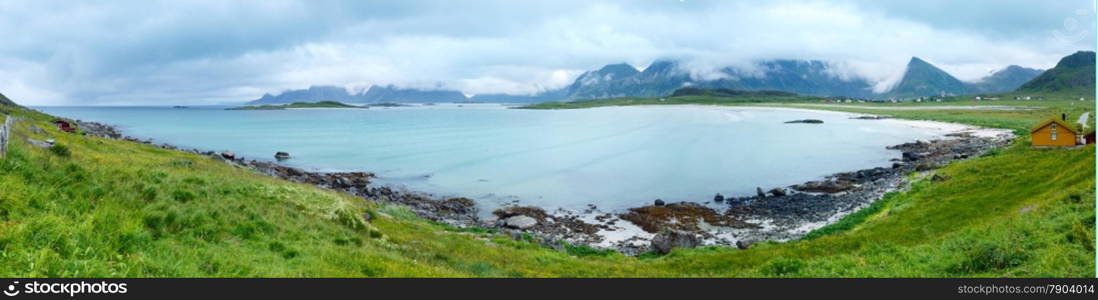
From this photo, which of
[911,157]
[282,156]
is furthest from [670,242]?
[282,156]

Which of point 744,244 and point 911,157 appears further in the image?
point 911,157

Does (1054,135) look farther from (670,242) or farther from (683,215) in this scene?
(670,242)

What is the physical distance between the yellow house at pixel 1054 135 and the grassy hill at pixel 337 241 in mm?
35037

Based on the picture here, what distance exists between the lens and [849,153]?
3140 inches

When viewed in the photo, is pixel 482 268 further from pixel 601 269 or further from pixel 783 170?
pixel 783 170

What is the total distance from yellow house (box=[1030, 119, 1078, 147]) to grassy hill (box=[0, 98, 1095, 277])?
35.0 meters

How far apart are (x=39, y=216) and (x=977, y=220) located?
33.6 m

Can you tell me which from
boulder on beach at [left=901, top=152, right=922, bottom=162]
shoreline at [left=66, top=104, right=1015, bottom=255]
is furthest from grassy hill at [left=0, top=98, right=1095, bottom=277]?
boulder on beach at [left=901, top=152, right=922, bottom=162]

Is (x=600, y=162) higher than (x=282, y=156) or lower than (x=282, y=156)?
lower

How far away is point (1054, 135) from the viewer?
54938 mm

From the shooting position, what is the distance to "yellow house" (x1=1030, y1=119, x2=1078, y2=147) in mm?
53469

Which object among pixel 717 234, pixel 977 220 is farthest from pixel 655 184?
pixel 977 220

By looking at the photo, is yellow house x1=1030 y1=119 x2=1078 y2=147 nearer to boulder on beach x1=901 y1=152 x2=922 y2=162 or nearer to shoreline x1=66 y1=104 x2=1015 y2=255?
shoreline x1=66 y1=104 x2=1015 y2=255

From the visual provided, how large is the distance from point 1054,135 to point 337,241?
2757 inches
